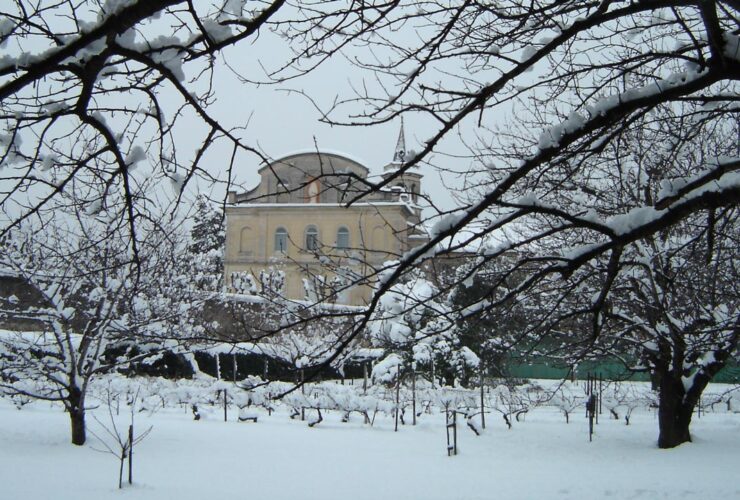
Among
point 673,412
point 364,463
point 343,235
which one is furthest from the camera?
point 343,235

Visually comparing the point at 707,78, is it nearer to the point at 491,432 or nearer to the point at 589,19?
the point at 589,19

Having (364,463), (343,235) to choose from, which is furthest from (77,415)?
(343,235)

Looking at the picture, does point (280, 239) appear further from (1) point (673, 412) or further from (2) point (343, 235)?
(1) point (673, 412)

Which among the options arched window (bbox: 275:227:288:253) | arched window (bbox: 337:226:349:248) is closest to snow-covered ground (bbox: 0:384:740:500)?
arched window (bbox: 275:227:288:253)

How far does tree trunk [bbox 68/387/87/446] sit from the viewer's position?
11713mm

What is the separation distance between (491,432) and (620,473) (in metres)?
5.26

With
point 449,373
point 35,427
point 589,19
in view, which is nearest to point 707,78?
point 589,19

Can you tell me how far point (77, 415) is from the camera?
1175 centimetres

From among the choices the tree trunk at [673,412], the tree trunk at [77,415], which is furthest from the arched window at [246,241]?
the tree trunk at [673,412]

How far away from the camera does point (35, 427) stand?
1356cm

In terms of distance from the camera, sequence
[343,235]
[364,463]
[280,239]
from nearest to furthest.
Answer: [364,463] < [280,239] < [343,235]

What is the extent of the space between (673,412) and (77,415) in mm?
9989

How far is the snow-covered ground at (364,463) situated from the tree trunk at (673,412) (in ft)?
0.92

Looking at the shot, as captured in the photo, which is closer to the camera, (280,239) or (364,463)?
(364,463)
